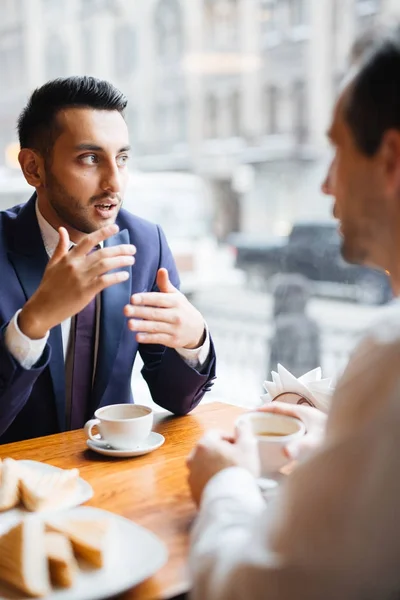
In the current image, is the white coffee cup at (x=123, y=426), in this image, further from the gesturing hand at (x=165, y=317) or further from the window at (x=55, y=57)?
the window at (x=55, y=57)

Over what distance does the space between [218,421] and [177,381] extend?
133 millimetres

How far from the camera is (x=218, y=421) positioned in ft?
5.13

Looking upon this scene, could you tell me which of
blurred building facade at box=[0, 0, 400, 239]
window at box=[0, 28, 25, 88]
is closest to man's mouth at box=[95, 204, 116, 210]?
blurred building facade at box=[0, 0, 400, 239]

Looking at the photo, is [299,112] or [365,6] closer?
[365,6]

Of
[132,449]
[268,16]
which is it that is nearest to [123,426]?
[132,449]

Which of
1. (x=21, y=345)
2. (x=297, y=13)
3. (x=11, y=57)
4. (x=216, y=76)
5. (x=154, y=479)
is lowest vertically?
(x=154, y=479)

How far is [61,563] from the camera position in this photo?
2.73ft

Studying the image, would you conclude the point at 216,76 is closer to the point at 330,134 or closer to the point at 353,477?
the point at 330,134

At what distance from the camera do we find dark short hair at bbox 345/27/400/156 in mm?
741

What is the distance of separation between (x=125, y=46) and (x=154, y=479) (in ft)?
16.6

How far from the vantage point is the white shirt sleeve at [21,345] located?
54.5 inches

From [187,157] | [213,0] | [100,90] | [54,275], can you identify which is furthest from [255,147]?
[54,275]

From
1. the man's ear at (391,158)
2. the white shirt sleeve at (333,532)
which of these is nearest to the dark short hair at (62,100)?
the man's ear at (391,158)

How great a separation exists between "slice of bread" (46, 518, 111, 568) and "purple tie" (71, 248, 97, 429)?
0.80m
